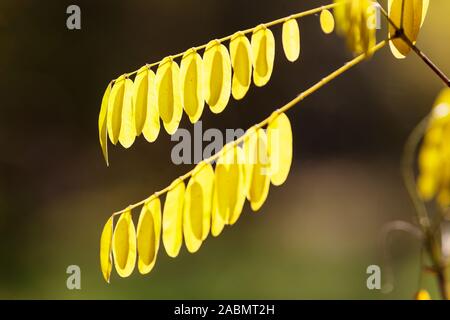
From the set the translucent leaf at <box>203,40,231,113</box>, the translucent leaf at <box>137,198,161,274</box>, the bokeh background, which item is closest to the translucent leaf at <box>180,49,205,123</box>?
the translucent leaf at <box>203,40,231,113</box>

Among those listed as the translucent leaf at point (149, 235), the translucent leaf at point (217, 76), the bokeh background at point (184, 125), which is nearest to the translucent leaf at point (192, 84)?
the translucent leaf at point (217, 76)

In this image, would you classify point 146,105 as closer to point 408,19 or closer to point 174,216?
point 174,216

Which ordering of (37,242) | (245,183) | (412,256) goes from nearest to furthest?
(245,183) < (412,256) < (37,242)

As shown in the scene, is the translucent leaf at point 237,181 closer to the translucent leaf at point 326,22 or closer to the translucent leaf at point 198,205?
the translucent leaf at point 198,205

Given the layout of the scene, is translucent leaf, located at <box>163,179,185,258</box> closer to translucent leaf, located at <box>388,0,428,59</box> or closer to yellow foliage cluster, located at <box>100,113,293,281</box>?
yellow foliage cluster, located at <box>100,113,293,281</box>

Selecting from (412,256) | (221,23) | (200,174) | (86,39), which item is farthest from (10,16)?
(200,174)

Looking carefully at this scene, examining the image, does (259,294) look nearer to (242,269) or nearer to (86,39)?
(242,269)
